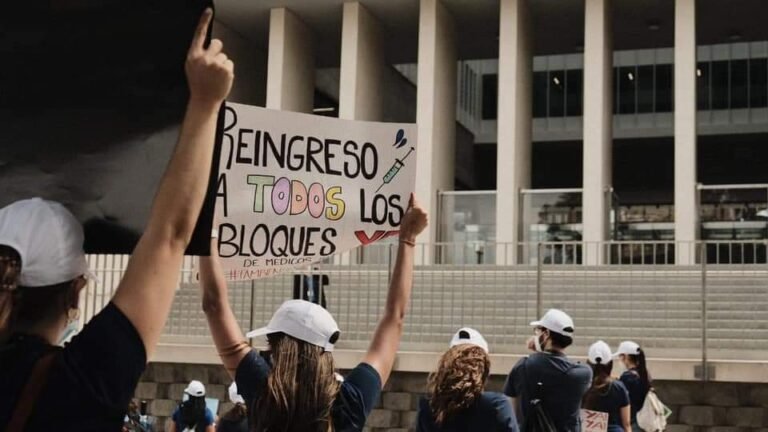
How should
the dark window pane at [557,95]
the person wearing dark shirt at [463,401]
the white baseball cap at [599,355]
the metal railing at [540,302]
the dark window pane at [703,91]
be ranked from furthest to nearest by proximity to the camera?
the dark window pane at [557,95] < the dark window pane at [703,91] < the metal railing at [540,302] < the white baseball cap at [599,355] < the person wearing dark shirt at [463,401]

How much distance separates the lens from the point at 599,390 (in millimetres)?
8617

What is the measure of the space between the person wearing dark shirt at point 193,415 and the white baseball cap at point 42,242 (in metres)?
9.00

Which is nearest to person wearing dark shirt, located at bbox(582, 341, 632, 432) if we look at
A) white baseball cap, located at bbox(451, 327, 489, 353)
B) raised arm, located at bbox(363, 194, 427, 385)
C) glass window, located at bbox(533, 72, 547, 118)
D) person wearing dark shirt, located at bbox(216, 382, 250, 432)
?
person wearing dark shirt, located at bbox(216, 382, 250, 432)

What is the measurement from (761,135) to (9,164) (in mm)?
39121

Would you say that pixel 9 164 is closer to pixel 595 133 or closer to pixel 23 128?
pixel 23 128

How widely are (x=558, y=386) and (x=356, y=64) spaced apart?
19.0 meters

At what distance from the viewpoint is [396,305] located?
3561 millimetres

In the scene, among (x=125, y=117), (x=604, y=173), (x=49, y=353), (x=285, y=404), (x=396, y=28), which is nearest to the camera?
(x=49, y=353)

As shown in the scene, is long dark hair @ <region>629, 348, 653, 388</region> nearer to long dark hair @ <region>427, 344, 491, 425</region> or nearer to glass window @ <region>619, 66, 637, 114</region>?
long dark hair @ <region>427, 344, 491, 425</region>

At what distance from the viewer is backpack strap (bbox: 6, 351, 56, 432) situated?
1.90m

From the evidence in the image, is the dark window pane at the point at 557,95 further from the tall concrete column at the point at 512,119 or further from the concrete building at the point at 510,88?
the tall concrete column at the point at 512,119

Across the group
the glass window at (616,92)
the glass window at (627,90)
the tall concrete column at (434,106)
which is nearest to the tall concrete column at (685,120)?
the tall concrete column at (434,106)

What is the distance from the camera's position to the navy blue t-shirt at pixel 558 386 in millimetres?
6844

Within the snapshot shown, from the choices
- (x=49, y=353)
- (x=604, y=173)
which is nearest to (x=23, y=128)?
(x=49, y=353)
